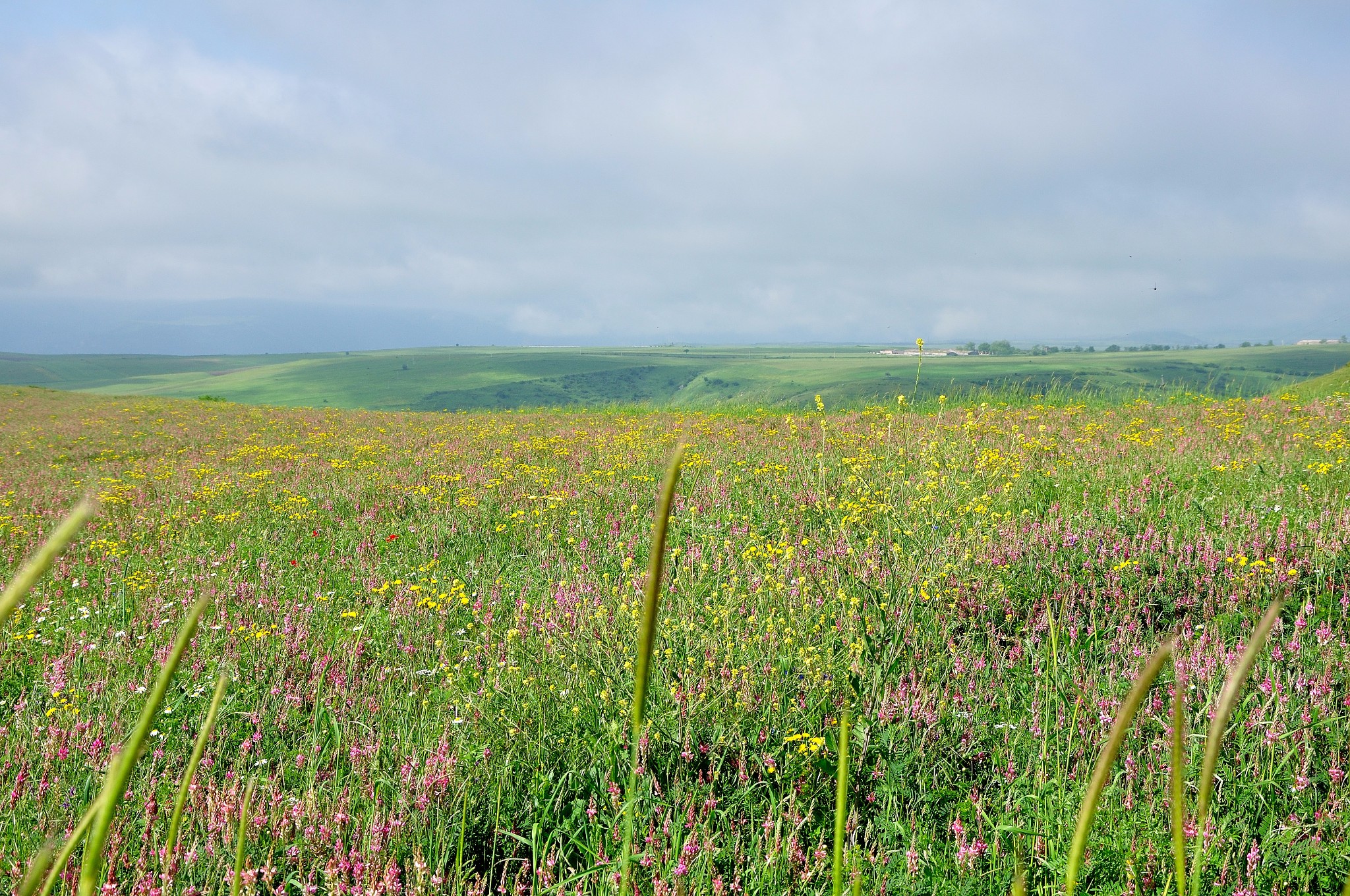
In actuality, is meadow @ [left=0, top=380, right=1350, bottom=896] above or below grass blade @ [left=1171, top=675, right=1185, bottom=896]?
below

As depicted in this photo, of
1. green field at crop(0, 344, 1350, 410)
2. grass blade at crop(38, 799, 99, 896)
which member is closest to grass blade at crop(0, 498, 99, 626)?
grass blade at crop(38, 799, 99, 896)

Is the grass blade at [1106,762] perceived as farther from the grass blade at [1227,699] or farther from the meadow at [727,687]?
the meadow at [727,687]

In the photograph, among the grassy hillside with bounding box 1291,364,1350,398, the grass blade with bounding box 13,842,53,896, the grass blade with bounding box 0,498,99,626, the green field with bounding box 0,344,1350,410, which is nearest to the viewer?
the grass blade with bounding box 0,498,99,626

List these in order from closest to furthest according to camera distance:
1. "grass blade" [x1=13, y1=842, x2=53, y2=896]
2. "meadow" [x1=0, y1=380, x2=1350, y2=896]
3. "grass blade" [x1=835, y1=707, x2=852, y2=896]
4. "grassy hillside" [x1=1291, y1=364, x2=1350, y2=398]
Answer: "grass blade" [x1=13, y1=842, x2=53, y2=896], "grass blade" [x1=835, y1=707, x2=852, y2=896], "meadow" [x1=0, y1=380, x2=1350, y2=896], "grassy hillside" [x1=1291, y1=364, x2=1350, y2=398]

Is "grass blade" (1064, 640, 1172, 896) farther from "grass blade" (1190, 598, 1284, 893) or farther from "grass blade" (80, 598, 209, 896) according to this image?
"grass blade" (80, 598, 209, 896)

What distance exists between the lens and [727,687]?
3016mm

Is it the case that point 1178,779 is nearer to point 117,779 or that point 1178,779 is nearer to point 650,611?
point 650,611

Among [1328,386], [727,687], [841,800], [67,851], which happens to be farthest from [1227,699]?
[1328,386]

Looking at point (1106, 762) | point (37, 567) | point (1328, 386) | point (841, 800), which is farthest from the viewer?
point (1328, 386)

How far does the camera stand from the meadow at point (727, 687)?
2420 mm

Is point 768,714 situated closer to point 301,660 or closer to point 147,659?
point 301,660

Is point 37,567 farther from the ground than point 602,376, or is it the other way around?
point 602,376

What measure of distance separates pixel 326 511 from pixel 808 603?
6044mm

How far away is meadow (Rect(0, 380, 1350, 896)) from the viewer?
95.3 inches
